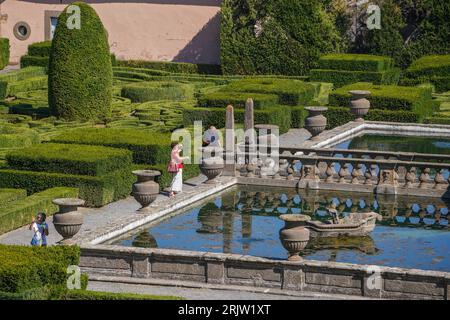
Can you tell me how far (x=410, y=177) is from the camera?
32875mm

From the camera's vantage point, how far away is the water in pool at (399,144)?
1555 inches

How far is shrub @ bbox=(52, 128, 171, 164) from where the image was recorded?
33156 millimetres

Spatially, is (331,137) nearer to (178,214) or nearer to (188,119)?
(188,119)

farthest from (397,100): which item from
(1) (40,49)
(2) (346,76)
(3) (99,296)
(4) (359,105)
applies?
(3) (99,296)

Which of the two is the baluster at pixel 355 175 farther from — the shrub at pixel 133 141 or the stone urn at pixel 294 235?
the stone urn at pixel 294 235

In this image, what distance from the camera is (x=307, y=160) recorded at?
33.7 metres

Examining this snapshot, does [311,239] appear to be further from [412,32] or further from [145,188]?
[412,32]

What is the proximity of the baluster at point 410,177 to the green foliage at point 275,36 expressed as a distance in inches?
872

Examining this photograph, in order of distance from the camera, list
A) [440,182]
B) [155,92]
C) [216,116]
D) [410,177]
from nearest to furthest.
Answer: [440,182] < [410,177] < [216,116] < [155,92]

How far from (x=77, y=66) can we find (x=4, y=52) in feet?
53.9

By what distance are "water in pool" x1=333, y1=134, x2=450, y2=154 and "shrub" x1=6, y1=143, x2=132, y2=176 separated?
925cm
